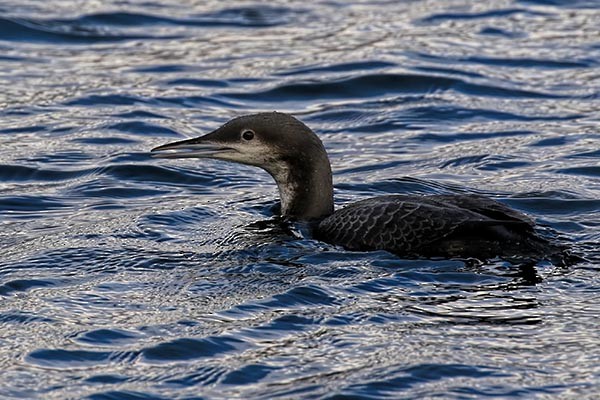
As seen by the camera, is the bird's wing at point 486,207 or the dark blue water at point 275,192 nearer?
the dark blue water at point 275,192

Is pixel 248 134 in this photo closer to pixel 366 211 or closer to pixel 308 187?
pixel 308 187

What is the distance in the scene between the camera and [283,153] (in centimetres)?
853

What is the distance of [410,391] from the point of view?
5.89 meters

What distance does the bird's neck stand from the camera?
8.50 meters

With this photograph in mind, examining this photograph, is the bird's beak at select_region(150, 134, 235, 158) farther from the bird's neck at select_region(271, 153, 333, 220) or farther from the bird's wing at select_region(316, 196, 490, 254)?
the bird's wing at select_region(316, 196, 490, 254)

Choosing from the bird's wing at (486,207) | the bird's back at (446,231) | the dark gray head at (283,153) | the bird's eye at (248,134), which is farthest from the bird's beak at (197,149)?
the bird's wing at (486,207)

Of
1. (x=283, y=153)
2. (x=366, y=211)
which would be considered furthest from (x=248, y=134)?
(x=366, y=211)

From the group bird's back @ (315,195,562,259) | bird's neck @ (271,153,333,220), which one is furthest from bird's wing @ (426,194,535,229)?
bird's neck @ (271,153,333,220)

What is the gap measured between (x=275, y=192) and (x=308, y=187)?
1137 mm

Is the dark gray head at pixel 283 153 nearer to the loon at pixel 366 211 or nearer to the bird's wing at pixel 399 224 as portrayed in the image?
the loon at pixel 366 211

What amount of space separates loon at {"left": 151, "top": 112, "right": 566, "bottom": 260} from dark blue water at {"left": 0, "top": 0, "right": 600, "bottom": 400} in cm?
12

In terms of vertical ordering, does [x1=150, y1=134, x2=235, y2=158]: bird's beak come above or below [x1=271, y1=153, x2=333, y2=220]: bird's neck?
above

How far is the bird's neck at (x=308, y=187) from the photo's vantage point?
850 cm

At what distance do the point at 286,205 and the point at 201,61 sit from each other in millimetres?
5163
